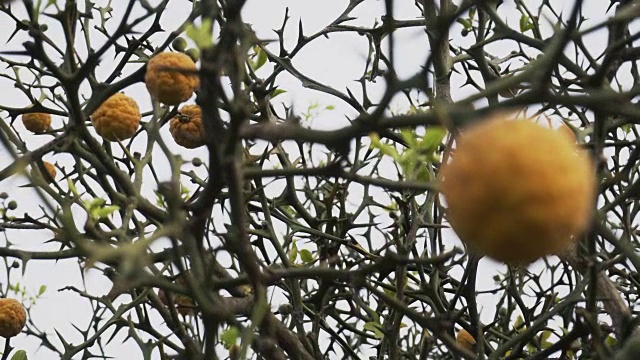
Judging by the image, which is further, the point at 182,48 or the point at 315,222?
the point at 315,222

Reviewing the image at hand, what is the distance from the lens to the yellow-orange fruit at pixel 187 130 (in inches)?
63.8

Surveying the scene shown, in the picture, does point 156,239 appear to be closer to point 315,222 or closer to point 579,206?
point 579,206

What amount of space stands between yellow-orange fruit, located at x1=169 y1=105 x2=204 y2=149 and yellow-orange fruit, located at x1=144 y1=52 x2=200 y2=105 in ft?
1.11

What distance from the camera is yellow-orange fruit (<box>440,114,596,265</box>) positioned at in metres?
0.62

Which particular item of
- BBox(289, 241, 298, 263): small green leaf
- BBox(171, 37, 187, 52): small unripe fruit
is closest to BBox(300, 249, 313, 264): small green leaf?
BBox(289, 241, 298, 263): small green leaf

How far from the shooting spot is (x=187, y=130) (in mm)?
1618

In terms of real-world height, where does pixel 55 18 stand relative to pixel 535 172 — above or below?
above

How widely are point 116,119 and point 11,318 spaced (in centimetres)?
83

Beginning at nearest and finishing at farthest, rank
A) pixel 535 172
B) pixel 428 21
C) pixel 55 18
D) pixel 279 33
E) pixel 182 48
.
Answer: pixel 535 172
pixel 55 18
pixel 182 48
pixel 428 21
pixel 279 33

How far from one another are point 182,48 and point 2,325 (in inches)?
35.5

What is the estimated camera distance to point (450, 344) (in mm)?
980

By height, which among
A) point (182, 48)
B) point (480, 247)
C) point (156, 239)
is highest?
point (182, 48)

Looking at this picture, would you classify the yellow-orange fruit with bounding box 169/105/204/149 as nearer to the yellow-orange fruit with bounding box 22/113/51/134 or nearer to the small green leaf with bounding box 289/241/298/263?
the yellow-orange fruit with bounding box 22/113/51/134

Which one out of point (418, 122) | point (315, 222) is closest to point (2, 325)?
point (315, 222)
